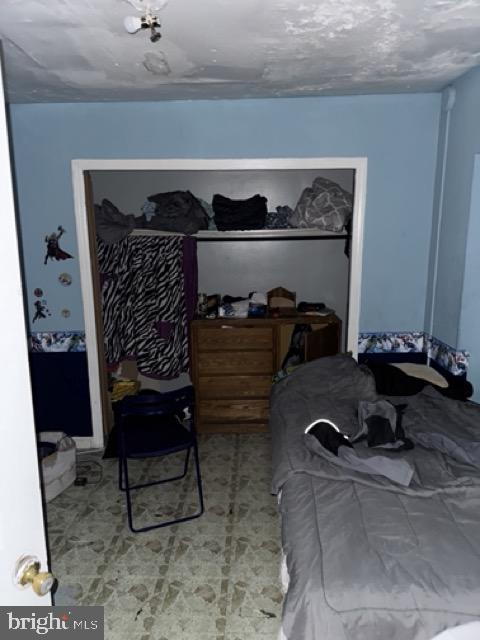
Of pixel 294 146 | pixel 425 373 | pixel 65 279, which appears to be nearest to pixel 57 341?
pixel 65 279

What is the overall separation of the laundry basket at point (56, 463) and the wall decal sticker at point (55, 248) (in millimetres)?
1250

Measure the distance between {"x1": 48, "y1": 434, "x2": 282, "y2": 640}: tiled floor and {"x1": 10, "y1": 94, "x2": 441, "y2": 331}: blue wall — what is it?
167 cm

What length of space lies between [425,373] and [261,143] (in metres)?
1.89

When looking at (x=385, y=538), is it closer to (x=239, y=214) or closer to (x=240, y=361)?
(x=240, y=361)

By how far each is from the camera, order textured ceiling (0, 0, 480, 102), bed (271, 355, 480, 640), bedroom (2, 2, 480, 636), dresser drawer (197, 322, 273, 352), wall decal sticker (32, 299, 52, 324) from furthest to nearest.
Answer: dresser drawer (197, 322, 273, 352) < wall decal sticker (32, 299, 52, 324) < bedroom (2, 2, 480, 636) < textured ceiling (0, 0, 480, 102) < bed (271, 355, 480, 640)

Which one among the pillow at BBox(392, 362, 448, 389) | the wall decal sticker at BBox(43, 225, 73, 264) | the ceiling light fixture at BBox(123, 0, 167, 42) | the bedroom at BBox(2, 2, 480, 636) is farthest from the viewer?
the wall decal sticker at BBox(43, 225, 73, 264)

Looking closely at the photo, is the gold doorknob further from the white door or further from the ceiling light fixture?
the ceiling light fixture

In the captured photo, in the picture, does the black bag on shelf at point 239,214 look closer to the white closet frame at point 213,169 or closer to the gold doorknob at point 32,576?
the white closet frame at point 213,169

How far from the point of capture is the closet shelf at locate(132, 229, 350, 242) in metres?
3.77

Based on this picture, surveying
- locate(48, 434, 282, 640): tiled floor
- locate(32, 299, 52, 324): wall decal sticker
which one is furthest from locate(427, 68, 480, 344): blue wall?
locate(32, 299, 52, 324): wall decal sticker

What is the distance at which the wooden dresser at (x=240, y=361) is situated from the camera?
12.0 feet

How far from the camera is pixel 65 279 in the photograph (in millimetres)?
3393

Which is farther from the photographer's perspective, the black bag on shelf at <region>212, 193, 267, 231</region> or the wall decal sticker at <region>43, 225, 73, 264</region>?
the black bag on shelf at <region>212, 193, 267, 231</region>

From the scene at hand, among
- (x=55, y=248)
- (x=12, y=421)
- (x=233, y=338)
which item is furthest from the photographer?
(x=233, y=338)
